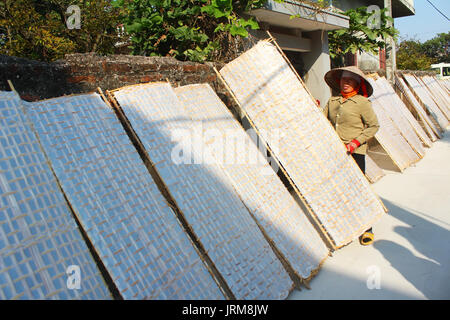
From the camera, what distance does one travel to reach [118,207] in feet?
6.48

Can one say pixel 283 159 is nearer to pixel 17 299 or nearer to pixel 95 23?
pixel 17 299

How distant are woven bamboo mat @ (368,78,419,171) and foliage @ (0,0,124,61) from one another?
532cm

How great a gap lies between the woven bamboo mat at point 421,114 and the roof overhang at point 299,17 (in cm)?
312

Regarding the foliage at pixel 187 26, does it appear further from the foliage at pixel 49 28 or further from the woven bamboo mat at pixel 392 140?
the woven bamboo mat at pixel 392 140

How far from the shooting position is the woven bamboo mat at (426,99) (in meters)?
9.08

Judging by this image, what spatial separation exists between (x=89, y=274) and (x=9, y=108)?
41.1 inches

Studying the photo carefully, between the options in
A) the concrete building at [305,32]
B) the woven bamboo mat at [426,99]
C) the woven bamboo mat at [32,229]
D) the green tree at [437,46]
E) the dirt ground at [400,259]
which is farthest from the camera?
the green tree at [437,46]

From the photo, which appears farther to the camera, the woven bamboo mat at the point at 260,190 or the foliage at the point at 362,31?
the foliage at the point at 362,31

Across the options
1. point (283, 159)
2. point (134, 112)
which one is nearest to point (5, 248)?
point (134, 112)

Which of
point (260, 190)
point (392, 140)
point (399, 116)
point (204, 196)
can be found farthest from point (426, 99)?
point (204, 196)

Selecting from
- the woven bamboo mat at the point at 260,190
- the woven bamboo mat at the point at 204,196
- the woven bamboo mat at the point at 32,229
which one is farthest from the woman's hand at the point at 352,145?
the woven bamboo mat at the point at 32,229

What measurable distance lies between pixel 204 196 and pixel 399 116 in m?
5.90

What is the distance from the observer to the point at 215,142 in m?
2.99

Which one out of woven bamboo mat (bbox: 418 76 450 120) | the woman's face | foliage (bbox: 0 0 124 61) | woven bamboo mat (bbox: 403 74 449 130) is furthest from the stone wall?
woven bamboo mat (bbox: 418 76 450 120)
